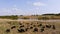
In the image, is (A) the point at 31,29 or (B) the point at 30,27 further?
(B) the point at 30,27

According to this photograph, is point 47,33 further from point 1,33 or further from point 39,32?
point 1,33

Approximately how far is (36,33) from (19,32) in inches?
101

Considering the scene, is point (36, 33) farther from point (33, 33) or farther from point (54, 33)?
point (54, 33)

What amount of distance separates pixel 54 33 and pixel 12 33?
5.89 meters

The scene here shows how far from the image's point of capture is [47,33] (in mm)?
21844

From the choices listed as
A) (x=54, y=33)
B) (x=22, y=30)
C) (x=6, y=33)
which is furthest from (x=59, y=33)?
(x=6, y=33)

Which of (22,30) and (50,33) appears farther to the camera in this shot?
(22,30)

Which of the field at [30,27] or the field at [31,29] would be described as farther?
the field at [30,27]

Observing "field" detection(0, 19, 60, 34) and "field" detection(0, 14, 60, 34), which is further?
"field" detection(0, 14, 60, 34)

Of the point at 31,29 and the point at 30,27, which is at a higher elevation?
the point at 30,27

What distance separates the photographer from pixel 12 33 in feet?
71.5

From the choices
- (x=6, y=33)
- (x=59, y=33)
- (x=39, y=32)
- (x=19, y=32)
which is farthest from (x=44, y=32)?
(x=6, y=33)

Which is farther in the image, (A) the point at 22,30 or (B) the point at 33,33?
(A) the point at 22,30

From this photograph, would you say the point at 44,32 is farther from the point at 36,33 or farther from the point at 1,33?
the point at 1,33
